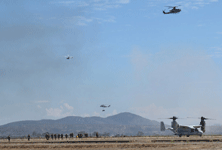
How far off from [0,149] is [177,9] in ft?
180

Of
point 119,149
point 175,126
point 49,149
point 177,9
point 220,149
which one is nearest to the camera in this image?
point 220,149

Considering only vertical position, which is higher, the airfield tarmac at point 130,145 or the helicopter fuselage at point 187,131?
the helicopter fuselage at point 187,131

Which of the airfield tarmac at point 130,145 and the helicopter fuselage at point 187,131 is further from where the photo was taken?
the helicopter fuselage at point 187,131

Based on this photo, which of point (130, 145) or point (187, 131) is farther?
point (187, 131)

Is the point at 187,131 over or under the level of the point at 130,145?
over

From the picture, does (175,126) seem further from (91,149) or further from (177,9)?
(91,149)

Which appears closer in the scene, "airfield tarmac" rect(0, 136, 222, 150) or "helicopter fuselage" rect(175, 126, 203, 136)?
"airfield tarmac" rect(0, 136, 222, 150)

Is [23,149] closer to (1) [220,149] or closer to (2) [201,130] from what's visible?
(1) [220,149]

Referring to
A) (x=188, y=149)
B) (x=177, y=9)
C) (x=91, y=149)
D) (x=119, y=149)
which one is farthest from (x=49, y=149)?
(x=177, y=9)

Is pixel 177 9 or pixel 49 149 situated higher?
pixel 177 9

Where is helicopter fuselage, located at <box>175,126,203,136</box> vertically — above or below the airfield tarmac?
above

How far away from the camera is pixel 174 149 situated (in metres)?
50.0

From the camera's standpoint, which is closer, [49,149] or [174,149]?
[174,149]

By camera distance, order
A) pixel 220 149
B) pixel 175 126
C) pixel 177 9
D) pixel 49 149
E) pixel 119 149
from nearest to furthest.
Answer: pixel 220 149, pixel 119 149, pixel 49 149, pixel 177 9, pixel 175 126
